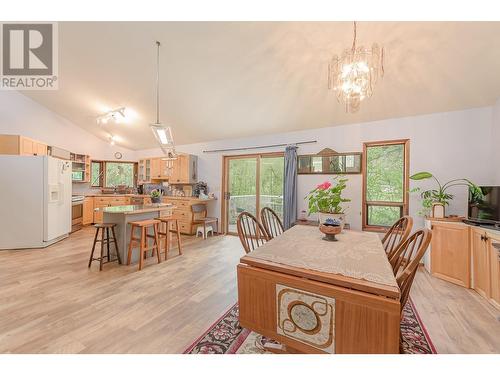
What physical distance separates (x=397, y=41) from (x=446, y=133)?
181 centimetres

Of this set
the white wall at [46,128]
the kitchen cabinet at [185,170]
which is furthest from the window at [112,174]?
the kitchen cabinet at [185,170]

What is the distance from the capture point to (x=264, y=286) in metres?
1.16

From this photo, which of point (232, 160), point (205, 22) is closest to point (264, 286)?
point (205, 22)

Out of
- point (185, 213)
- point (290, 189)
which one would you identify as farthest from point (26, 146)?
point (290, 189)

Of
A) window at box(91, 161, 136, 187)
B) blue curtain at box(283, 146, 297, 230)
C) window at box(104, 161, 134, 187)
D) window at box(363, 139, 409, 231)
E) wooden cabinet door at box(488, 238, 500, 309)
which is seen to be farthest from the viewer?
window at box(104, 161, 134, 187)

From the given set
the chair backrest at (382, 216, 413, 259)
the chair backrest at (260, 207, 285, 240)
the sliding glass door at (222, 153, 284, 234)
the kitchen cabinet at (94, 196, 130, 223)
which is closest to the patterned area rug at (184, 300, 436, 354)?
the chair backrest at (382, 216, 413, 259)

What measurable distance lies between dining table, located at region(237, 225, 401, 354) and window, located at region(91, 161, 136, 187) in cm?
669

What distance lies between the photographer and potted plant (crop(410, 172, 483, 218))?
9.10ft

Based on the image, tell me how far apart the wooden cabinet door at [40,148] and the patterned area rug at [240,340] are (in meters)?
5.40

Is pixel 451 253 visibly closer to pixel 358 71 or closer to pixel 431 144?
pixel 431 144

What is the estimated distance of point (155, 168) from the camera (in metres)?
5.79

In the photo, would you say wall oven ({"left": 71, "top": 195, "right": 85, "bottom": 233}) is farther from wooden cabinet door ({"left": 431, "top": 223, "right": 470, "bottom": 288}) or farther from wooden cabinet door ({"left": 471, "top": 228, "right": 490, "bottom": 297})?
wooden cabinet door ({"left": 471, "top": 228, "right": 490, "bottom": 297})
